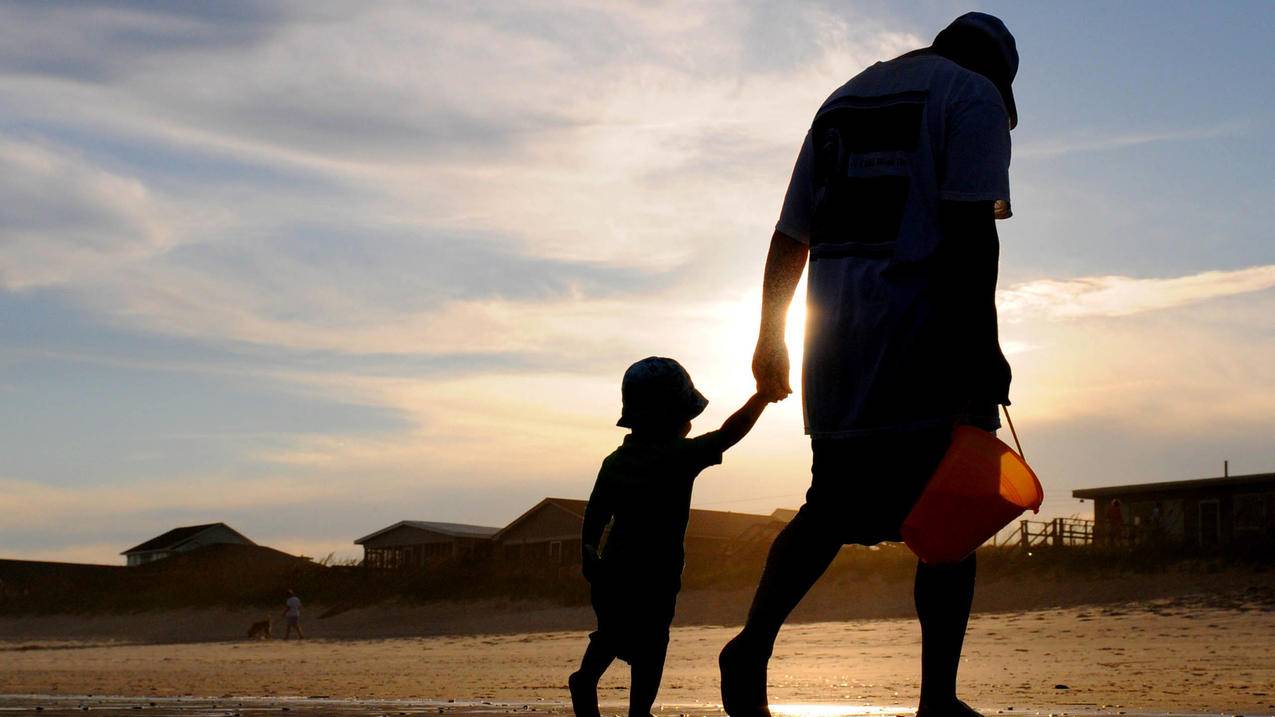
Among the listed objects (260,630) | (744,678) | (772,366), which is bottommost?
(260,630)

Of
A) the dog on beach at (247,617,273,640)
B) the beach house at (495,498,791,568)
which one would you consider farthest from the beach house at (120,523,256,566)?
the dog on beach at (247,617,273,640)

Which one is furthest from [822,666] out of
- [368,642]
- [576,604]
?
[576,604]

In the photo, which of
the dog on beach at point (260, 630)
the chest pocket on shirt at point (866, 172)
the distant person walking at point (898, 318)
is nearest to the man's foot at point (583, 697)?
the distant person walking at point (898, 318)

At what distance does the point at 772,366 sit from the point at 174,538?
304 feet

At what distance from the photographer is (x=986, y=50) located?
3350 millimetres

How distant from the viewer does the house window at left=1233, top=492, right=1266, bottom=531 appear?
34.0 meters

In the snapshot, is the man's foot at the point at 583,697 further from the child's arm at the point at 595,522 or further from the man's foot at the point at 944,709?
the man's foot at the point at 944,709

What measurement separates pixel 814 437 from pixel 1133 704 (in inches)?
119

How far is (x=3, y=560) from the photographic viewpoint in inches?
3339

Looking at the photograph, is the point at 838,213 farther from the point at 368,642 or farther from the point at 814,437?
the point at 368,642

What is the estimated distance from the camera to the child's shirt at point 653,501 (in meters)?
3.85

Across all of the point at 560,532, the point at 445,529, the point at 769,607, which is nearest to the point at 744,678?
the point at 769,607

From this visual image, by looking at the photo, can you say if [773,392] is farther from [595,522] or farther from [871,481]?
[595,522]

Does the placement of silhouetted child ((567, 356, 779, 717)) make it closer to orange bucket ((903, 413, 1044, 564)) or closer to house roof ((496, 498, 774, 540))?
orange bucket ((903, 413, 1044, 564))
